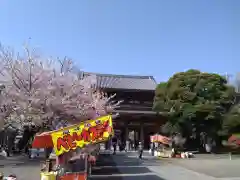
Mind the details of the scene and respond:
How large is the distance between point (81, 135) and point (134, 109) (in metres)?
33.1

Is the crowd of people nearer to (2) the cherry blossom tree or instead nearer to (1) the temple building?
(2) the cherry blossom tree

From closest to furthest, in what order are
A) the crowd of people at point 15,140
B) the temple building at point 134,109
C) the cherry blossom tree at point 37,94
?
1. the cherry blossom tree at point 37,94
2. the crowd of people at point 15,140
3. the temple building at point 134,109

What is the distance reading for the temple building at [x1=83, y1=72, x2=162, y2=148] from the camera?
136 ft

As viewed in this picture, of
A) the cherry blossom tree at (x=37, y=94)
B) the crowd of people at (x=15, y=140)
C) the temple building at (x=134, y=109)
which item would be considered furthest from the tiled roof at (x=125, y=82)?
the cherry blossom tree at (x=37, y=94)

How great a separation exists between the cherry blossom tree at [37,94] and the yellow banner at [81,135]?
25.3ft

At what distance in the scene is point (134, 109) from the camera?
42219mm

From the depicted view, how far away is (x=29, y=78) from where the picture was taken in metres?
17.7

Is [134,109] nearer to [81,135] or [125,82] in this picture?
[125,82]

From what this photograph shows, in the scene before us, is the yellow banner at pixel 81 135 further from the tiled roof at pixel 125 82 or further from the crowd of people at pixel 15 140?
the tiled roof at pixel 125 82

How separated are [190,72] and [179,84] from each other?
2.20 m

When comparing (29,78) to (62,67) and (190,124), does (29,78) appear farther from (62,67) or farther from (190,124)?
(190,124)

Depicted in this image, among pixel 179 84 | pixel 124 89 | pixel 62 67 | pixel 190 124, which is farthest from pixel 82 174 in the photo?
pixel 124 89

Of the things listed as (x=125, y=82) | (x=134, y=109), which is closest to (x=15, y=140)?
(x=134, y=109)

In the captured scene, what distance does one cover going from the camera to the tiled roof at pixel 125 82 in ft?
148
